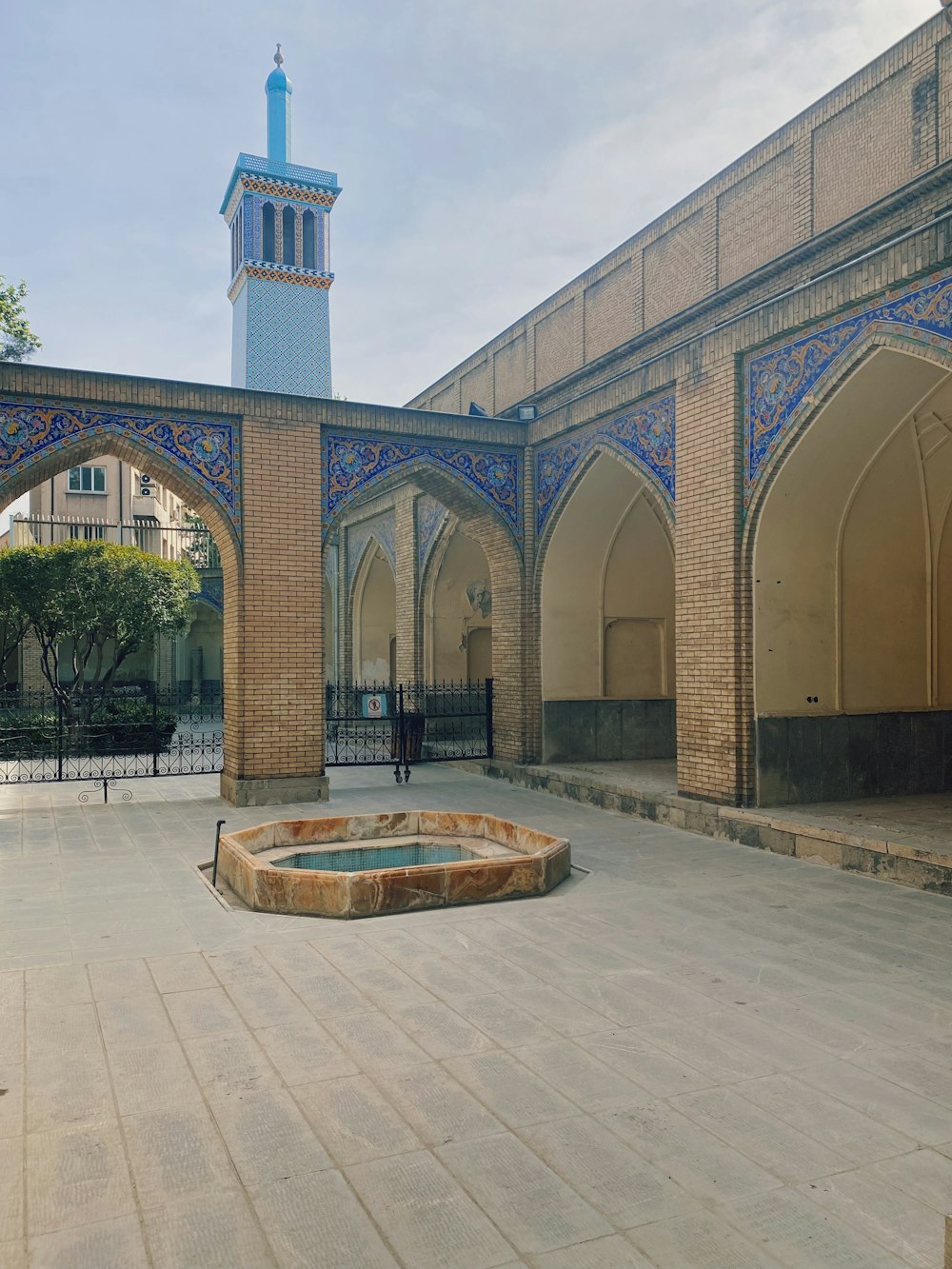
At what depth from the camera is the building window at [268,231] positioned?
25938 millimetres

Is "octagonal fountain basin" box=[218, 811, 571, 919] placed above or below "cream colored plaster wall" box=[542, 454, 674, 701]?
below

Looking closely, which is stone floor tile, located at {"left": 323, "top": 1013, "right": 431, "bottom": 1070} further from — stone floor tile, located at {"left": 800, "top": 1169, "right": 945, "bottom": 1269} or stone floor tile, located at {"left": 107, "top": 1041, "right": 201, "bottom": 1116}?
stone floor tile, located at {"left": 800, "top": 1169, "right": 945, "bottom": 1269}

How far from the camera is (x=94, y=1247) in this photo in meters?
2.13

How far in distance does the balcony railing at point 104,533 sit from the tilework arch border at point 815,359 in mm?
18228

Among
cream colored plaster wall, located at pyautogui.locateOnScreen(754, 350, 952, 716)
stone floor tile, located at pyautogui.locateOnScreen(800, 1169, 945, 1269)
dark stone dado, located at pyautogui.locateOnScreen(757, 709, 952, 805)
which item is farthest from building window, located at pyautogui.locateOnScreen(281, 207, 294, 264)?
stone floor tile, located at pyautogui.locateOnScreen(800, 1169, 945, 1269)

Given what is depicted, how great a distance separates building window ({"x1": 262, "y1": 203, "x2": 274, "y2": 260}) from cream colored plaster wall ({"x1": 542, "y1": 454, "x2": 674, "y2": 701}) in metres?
19.3

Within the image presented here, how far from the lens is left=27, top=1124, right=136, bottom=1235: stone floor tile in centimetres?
225

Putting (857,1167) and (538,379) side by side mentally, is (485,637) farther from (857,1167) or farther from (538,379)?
(857,1167)

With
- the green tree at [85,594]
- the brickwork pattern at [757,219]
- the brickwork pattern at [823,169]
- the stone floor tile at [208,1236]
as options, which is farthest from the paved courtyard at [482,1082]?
the green tree at [85,594]

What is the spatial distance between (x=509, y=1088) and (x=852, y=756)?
5490mm

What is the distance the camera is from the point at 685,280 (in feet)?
32.6

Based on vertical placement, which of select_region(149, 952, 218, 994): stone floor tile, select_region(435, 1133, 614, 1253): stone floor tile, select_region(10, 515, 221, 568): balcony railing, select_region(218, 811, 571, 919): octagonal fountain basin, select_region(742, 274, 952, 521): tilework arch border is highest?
select_region(10, 515, 221, 568): balcony railing

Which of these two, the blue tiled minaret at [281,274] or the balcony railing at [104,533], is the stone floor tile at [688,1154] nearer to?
the balcony railing at [104,533]

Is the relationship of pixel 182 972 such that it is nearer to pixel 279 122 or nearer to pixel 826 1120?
pixel 826 1120
